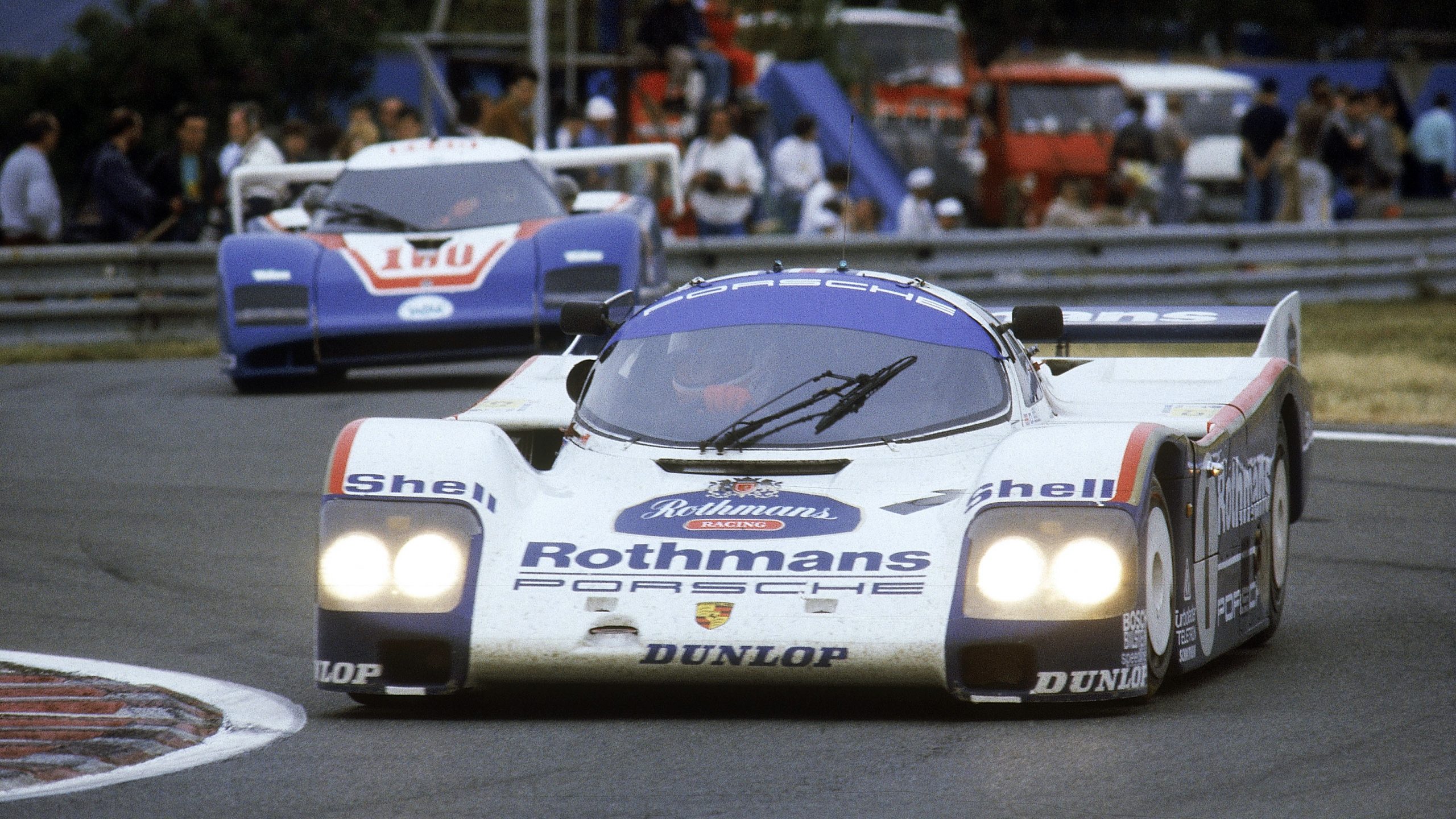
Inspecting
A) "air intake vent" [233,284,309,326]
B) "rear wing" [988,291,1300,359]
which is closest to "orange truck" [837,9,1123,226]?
"air intake vent" [233,284,309,326]

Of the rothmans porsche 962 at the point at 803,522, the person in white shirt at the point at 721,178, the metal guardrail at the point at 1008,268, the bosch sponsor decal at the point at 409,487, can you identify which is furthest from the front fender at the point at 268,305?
the bosch sponsor decal at the point at 409,487

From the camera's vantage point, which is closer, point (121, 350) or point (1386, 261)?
point (121, 350)

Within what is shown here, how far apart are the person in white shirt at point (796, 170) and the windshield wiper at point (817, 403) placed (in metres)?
13.2

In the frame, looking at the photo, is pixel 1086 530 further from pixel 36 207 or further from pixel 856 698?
pixel 36 207

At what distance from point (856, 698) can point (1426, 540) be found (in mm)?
3888

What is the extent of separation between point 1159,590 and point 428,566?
1.81 metres

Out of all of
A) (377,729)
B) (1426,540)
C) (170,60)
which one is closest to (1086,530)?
(377,729)

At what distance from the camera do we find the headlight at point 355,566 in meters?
5.51

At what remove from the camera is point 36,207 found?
17094 mm

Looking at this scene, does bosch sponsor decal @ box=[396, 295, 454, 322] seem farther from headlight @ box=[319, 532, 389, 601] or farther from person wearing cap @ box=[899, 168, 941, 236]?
headlight @ box=[319, 532, 389, 601]

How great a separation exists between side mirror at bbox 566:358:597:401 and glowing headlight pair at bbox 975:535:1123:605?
6.50ft

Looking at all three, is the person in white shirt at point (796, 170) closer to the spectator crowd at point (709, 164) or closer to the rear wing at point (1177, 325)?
the spectator crowd at point (709, 164)

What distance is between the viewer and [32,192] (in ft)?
55.8

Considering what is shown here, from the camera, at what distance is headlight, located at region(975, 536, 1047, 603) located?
529 cm
